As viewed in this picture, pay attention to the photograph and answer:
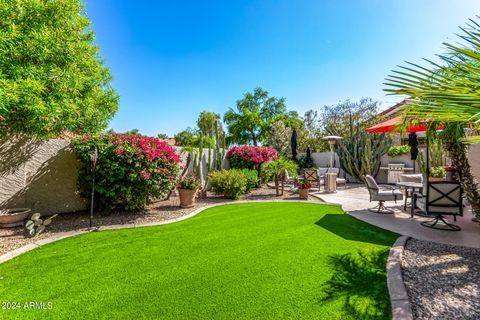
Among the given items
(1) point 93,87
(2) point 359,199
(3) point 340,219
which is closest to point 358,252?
(3) point 340,219

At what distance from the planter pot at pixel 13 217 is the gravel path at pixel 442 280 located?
725 centimetres

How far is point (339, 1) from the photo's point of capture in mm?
7594

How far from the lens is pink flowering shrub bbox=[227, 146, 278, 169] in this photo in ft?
36.0

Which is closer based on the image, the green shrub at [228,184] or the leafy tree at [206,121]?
the green shrub at [228,184]

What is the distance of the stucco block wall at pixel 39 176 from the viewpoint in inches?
202

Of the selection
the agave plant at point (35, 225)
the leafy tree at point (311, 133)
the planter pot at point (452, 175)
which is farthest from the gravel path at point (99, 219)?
the leafy tree at point (311, 133)

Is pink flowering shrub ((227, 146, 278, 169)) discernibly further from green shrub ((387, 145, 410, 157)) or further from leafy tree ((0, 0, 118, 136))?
green shrub ((387, 145, 410, 157))

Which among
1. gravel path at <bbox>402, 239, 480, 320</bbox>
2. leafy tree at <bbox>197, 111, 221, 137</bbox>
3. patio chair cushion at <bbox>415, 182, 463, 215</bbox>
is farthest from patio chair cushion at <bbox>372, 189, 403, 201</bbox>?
leafy tree at <bbox>197, 111, 221, 137</bbox>

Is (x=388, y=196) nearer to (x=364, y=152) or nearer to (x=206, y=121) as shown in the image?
(x=364, y=152)

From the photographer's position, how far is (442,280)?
2766 mm

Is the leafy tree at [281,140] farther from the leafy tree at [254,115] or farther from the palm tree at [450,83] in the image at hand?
the palm tree at [450,83]

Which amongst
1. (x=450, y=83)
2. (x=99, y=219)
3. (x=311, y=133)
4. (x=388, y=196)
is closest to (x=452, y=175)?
(x=388, y=196)

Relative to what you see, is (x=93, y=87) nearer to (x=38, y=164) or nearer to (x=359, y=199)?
(x=38, y=164)

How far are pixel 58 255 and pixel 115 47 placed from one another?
10231 mm
